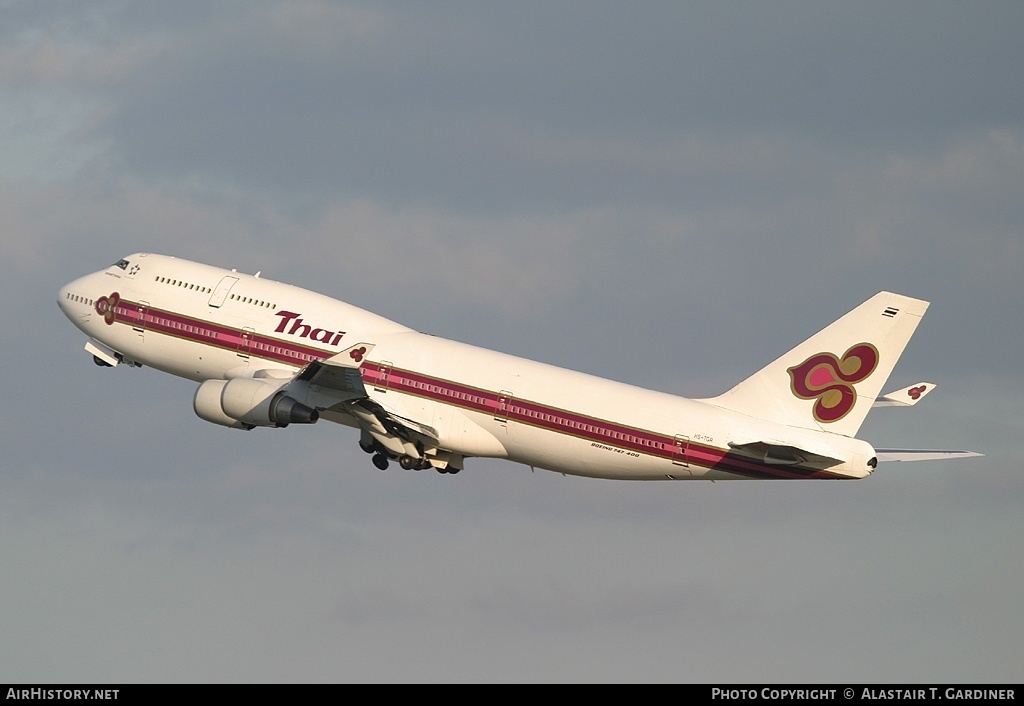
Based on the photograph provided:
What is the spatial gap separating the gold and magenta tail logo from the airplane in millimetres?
45

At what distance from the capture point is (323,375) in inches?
2367

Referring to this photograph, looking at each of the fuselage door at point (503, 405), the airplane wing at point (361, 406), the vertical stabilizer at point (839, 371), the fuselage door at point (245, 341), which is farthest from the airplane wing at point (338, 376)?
the vertical stabilizer at point (839, 371)

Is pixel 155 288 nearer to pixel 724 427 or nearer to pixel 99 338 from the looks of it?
pixel 99 338

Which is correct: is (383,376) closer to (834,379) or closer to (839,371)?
(834,379)

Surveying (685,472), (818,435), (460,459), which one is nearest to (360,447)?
(460,459)

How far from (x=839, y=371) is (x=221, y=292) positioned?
24.0m

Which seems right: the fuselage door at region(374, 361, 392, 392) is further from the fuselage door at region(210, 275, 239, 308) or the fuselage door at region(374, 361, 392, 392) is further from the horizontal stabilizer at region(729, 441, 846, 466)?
the horizontal stabilizer at region(729, 441, 846, 466)

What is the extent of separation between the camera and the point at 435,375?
61.7m

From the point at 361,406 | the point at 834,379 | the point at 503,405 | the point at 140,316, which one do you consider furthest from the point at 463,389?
the point at 140,316

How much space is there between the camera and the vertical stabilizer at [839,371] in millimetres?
56156

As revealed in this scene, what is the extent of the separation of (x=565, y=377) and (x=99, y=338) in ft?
67.9

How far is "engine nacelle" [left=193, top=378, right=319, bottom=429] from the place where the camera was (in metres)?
59.9

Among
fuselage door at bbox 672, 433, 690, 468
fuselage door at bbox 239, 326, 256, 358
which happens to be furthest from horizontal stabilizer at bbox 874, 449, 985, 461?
fuselage door at bbox 239, 326, 256, 358

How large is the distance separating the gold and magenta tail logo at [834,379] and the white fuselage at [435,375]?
3.38 ft
